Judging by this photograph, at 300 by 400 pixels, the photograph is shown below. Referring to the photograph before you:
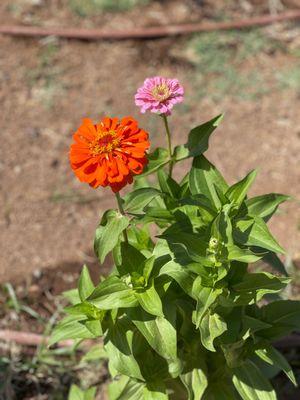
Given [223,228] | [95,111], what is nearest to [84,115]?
[95,111]

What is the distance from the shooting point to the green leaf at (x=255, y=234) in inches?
85.0

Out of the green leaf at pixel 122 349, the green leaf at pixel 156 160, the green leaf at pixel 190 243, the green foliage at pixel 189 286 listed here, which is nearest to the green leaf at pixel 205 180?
the green foliage at pixel 189 286

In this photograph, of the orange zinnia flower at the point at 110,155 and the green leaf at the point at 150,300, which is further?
the green leaf at the point at 150,300

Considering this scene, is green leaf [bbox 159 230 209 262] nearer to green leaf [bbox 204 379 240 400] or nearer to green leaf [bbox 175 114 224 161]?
green leaf [bbox 175 114 224 161]

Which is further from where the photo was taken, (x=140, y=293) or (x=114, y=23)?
(x=114, y=23)

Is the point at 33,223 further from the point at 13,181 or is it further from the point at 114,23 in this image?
the point at 114,23

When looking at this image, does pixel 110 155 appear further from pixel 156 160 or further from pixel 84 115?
pixel 84 115

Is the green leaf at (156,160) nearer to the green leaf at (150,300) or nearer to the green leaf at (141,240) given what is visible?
the green leaf at (141,240)

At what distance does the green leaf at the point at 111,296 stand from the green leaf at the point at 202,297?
241 mm

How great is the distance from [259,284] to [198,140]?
553 millimetres

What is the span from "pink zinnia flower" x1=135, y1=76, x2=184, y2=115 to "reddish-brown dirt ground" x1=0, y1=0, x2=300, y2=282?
70.0 inches

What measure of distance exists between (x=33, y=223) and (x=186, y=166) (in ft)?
3.44

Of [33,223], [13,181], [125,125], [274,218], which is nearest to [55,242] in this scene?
[33,223]

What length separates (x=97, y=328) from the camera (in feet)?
7.86
